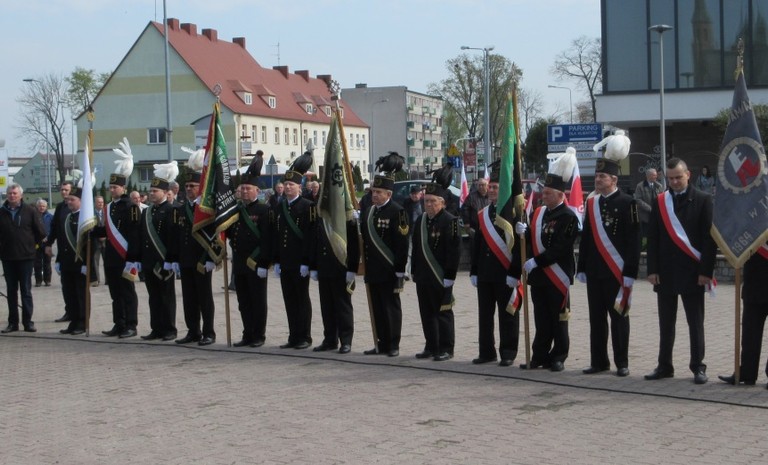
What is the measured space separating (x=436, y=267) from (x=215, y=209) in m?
3.11

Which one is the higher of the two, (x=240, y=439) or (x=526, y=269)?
(x=526, y=269)

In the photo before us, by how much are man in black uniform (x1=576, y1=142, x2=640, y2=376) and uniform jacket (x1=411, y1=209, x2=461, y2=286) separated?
4.46 feet

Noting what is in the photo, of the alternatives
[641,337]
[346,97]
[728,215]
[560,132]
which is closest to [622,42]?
[560,132]

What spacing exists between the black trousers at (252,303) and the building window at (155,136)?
64.7 m

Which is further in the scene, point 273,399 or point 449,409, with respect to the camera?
point 273,399

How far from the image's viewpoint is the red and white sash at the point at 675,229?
9688 millimetres

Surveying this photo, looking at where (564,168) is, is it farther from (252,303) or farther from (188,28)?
(188,28)

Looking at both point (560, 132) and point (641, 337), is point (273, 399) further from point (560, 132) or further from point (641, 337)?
point (560, 132)

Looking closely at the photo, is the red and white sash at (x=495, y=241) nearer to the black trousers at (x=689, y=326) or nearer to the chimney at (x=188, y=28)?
the black trousers at (x=689, y=326)

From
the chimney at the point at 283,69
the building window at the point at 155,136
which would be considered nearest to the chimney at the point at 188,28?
the building window at the point at 155,136

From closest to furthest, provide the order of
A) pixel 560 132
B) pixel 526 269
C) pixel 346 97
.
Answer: pixel 526 269
pixel 560 132
pixel 346 97

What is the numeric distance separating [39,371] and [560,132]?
14.2 m

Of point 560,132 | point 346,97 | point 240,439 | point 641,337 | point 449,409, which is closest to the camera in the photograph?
point 240,439

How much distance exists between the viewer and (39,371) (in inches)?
454
